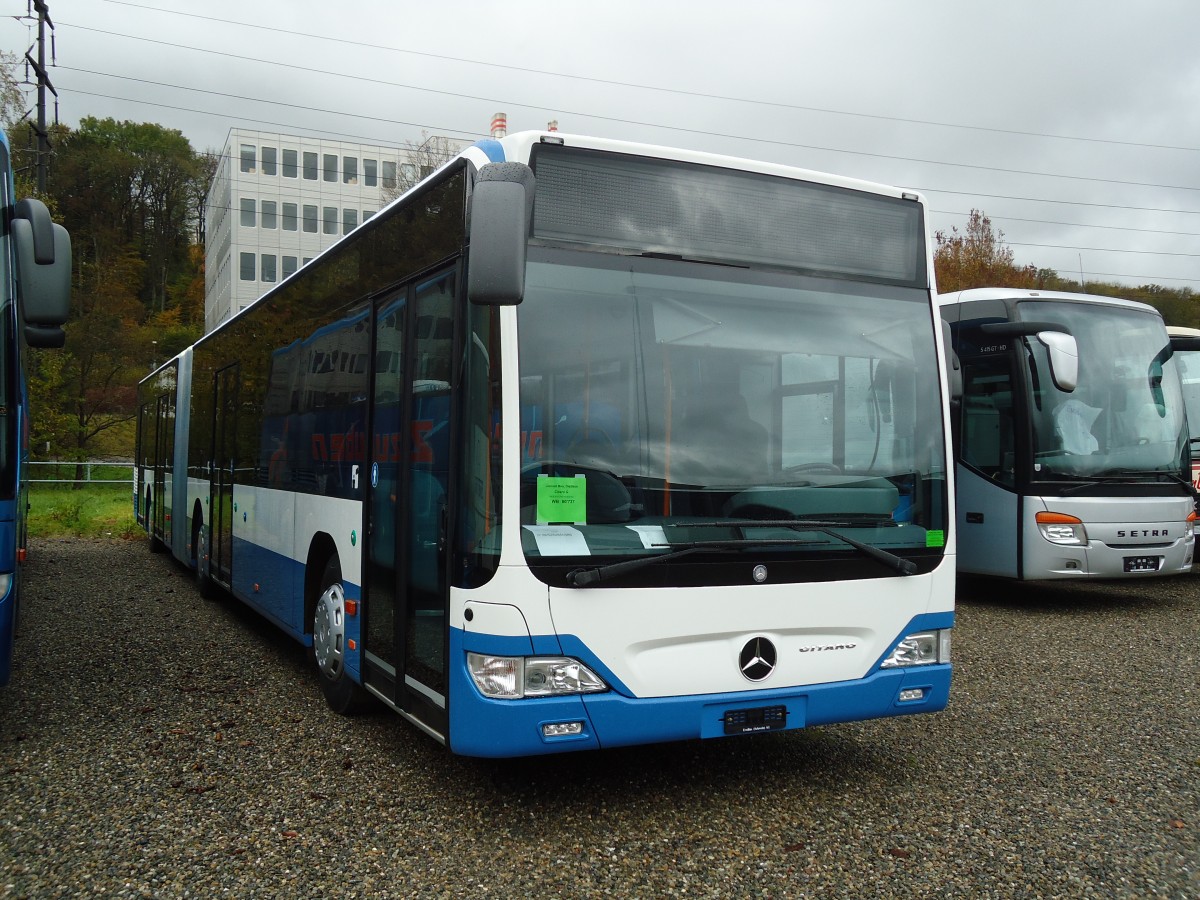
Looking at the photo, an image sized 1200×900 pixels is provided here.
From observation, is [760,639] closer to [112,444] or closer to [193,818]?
[193,818]

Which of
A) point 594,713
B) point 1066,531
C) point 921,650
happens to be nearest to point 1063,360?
point 921,650

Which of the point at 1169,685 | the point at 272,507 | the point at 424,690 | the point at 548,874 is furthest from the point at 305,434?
the point at 1169,685

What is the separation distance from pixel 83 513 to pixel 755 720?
78.4 ft

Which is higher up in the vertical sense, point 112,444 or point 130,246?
point 130,246

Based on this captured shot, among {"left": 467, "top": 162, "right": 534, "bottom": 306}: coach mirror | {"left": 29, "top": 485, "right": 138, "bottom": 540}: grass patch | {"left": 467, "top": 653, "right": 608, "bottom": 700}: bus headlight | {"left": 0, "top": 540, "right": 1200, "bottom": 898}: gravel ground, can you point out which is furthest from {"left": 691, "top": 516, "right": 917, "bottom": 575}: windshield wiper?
{"left": 29, "top": 485, "right": 138, "bottom": 540}: grass patch

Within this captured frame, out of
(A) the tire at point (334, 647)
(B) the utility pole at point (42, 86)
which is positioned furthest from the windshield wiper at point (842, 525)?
(B) the utility pole at point (42, 86)

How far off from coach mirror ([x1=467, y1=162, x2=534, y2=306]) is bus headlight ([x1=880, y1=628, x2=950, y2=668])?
2457 mm

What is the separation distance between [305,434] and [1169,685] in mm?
6324

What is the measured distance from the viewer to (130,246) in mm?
64312

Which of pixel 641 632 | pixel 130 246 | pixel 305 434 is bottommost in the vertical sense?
pixel 641 632

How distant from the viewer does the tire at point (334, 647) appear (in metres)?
6.28

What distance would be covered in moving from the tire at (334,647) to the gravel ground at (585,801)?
0.55 feet

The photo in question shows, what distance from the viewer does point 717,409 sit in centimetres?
472

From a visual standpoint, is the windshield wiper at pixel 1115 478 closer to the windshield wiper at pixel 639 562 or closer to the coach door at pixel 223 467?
the windshield wiper at pixel 639 562
